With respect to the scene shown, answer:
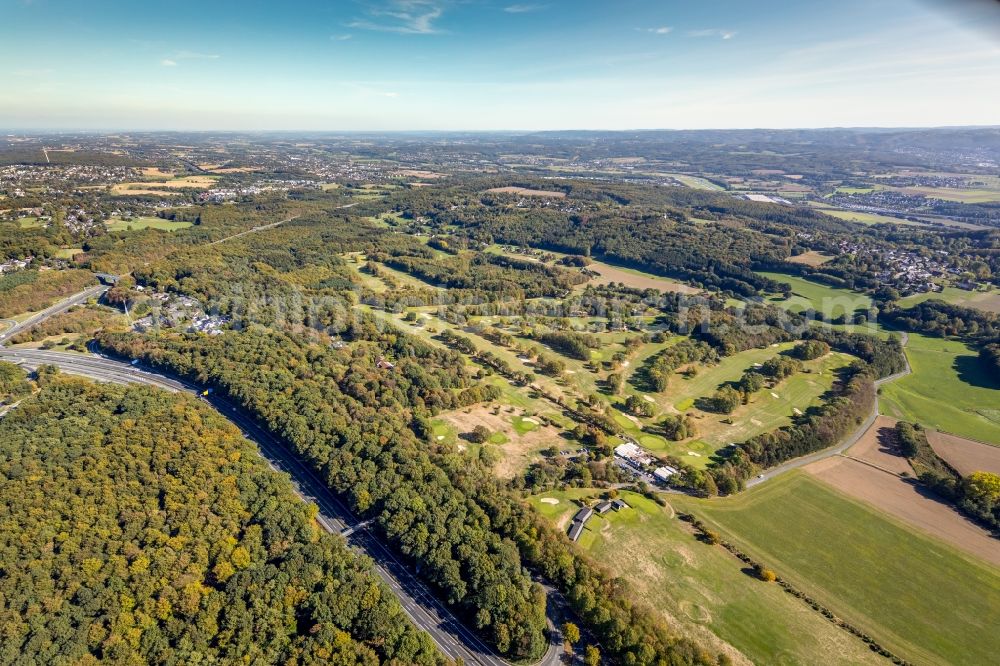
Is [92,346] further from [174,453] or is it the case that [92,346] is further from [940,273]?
[940,273]

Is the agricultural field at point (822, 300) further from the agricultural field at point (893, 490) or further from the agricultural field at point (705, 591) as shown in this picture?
the agricultural field at point (705, 591)

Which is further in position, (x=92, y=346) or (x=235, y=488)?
(x=92, y=346)

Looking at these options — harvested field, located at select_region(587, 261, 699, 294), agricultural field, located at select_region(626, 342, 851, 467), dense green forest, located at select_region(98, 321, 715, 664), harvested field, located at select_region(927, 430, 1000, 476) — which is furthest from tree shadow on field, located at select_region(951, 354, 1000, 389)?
dense green forest, located at select_region(98, 321, 715, 664)

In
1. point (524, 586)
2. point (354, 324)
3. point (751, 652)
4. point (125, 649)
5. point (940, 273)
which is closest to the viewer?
point (125, 649)

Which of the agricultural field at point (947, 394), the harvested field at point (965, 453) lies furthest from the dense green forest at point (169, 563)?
the agricultural field at point (947, 394)

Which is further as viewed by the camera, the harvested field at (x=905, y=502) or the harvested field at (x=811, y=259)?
the harvested field at (x=811, y=259)

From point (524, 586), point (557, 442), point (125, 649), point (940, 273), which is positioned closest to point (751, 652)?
point (524, 586)
